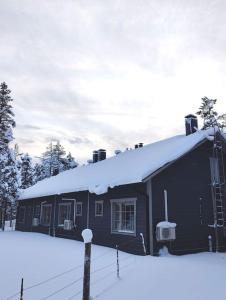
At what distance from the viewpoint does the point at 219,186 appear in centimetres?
1514

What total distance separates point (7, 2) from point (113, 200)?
9941 mm

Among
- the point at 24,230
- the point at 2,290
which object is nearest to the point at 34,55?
the point at 2,290

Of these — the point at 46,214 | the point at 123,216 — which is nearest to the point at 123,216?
the point at 123,216

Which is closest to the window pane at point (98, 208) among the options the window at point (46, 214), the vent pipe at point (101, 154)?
the window at point (46, 214)

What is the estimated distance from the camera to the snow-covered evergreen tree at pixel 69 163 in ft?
179

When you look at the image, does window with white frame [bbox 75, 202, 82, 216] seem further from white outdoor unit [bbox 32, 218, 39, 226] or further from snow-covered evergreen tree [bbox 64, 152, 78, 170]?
snow-covered evergreen tree [bbox 64, 152, 78, 170]

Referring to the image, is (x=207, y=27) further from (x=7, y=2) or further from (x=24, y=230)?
(x=24, y=230)

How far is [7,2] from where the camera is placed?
10.1 m

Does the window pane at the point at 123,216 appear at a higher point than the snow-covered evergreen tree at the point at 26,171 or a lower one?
lower

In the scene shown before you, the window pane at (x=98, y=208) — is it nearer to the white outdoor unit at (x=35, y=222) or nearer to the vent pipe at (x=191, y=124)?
the vent pipe at (x=191, y=124)

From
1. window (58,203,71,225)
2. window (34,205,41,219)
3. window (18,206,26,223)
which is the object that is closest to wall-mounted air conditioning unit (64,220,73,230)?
window (58,203,71,225)

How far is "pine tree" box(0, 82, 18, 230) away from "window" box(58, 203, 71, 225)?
9391 millimetres

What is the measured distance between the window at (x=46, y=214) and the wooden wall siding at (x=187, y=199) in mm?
12259

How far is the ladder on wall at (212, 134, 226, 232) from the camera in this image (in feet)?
49.0
